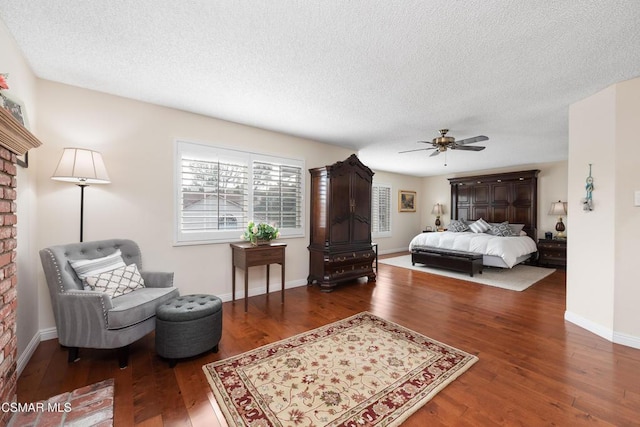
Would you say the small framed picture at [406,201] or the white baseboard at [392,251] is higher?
the small framed picture at [406,201]

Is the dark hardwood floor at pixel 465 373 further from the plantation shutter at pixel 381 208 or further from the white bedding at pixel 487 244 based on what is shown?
the plantation shutter at pixel 381 208

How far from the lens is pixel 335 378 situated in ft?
6.56

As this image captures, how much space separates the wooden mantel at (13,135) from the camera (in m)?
1.32

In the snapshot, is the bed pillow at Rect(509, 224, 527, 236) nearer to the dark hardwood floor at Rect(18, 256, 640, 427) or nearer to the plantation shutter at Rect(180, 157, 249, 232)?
the dark hardwood floor at Rect(18, 256, 640, 427)

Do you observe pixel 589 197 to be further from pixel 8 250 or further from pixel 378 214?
pixel 378 214

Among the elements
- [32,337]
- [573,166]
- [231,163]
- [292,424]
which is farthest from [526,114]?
[32,337]

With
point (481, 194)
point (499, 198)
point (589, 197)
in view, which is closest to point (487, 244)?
point (499, 198)

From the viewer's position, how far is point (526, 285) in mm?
4621

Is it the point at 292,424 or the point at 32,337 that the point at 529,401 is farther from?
the point at 32,337

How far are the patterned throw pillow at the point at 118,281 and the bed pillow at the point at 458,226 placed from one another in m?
7.36

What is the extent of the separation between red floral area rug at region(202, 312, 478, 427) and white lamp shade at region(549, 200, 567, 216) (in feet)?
19.1

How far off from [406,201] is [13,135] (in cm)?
863

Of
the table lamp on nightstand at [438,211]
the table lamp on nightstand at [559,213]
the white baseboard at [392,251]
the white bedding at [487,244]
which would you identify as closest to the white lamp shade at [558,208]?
the table lamp on nightstand at [559,213]

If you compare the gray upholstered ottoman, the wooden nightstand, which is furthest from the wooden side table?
the wooden nightstand
